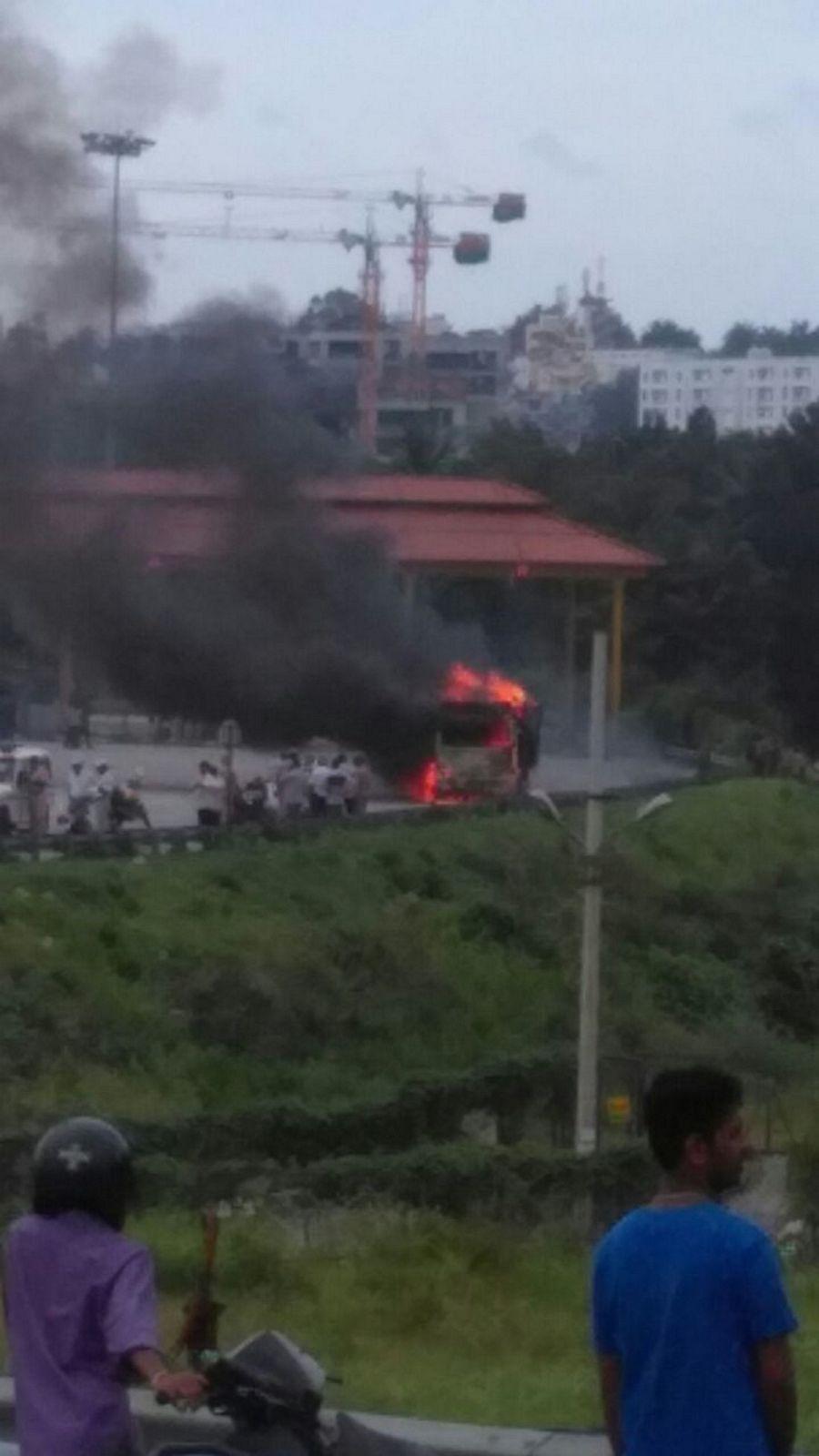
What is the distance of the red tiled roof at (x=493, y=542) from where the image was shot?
105 feet

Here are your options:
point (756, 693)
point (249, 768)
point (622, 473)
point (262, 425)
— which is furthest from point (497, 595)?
point (622, 473)

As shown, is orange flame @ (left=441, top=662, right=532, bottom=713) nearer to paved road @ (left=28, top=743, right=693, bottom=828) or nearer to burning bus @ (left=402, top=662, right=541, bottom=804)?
burning bus @ (left=402, top=662, right=541, bottom=804)

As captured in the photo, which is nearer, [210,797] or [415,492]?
[210,797]

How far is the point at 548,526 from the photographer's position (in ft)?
134

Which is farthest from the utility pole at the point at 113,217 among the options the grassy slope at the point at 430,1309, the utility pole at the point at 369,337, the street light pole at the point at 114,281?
the utility pole at the point at 369,337

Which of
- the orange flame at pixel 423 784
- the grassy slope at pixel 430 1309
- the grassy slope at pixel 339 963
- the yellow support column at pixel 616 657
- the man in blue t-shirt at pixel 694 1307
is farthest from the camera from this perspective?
the yellow support column at pixel 616 657

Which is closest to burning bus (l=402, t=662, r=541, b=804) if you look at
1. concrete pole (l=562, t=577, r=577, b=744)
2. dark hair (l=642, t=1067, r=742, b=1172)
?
concrete pole (l=562, t=577, r=577, b=744)

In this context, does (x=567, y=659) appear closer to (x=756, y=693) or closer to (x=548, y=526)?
(x=548, y=526)

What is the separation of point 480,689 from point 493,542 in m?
4.10

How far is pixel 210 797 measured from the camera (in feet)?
108

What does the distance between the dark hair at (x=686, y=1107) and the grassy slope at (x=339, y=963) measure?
17423 mm

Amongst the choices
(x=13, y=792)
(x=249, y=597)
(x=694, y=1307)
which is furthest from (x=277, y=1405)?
(x=13, y=792)

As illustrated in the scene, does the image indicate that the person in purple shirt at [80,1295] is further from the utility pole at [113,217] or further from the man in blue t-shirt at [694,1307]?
the utility pole at [113,217]

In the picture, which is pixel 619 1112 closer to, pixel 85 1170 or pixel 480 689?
pixel 480 689
